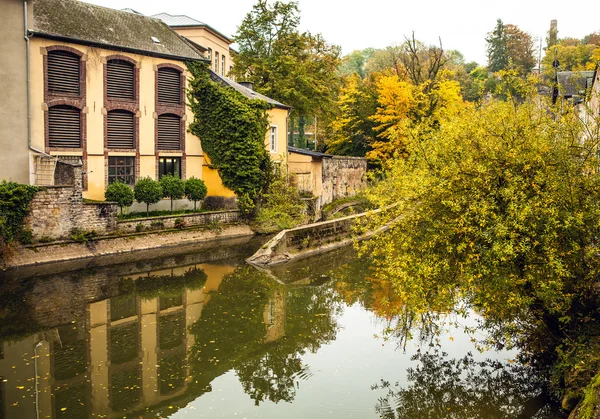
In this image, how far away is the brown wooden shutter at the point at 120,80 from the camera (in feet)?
89.6

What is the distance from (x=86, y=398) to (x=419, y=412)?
596 cm

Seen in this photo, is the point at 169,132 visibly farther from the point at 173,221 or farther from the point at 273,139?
the point at 273,139

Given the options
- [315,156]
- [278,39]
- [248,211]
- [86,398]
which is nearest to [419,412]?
[86,398]

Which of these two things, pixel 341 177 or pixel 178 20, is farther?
pixel 178 20

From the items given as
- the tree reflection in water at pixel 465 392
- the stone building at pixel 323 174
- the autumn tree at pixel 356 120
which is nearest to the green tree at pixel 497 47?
the autumn tree at pixel 356 120

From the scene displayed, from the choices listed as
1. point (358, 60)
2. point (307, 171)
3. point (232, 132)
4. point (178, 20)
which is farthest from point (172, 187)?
point (358, 60)

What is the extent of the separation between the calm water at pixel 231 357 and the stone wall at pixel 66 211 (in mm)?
2496

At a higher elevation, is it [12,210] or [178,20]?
[178,20]

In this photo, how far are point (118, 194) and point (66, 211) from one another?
3575 millimetres

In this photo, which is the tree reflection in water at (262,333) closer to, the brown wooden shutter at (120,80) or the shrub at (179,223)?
the shrub at (179,223)

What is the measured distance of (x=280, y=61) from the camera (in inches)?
1543

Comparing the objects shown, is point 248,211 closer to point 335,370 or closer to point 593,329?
point 335,370

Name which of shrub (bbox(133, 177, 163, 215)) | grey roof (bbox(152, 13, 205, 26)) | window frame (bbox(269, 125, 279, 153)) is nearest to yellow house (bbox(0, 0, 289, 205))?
shrub (bbox(133, 177, 163, 215))

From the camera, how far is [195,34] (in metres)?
43.8
